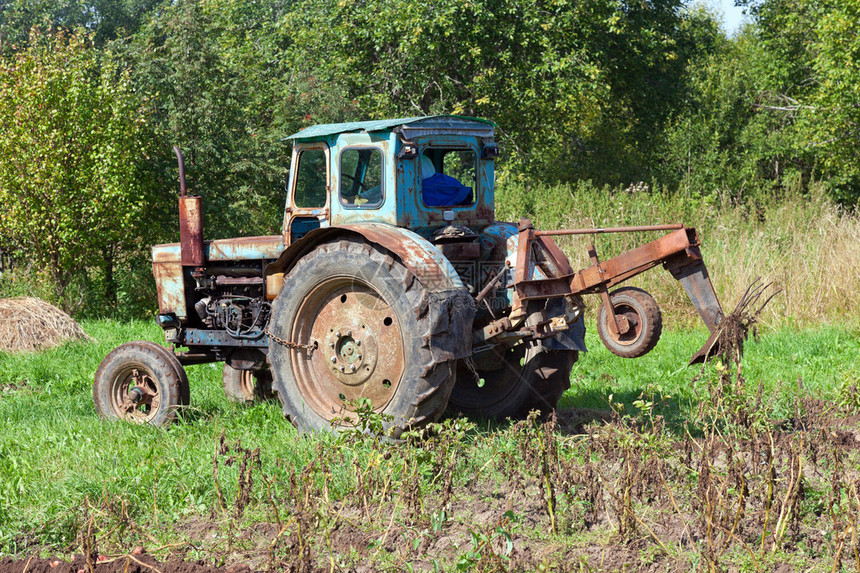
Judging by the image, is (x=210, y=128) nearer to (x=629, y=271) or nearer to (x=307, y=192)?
(x=307, y=192)

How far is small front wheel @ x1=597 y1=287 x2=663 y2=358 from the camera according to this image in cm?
554

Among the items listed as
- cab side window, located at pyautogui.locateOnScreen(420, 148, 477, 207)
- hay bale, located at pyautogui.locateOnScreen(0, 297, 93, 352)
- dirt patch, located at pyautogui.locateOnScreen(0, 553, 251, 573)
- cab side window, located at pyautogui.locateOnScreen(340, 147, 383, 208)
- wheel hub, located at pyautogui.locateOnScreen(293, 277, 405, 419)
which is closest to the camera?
dirt patch, located at pyautogui.locateOnScreen(0, 553, 251, 573)

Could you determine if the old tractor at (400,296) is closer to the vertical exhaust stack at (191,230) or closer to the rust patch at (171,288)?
the vertical exhaust stack at (191,230)

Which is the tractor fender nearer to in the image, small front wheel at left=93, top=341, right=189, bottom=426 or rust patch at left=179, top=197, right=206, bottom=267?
rust patch at left=179, top=197, right=206, bottom=267

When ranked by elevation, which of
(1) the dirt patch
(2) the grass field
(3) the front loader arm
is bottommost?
(1) the dirt patch

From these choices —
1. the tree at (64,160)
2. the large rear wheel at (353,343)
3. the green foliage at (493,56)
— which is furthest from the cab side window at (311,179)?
the green foliage at (493,56)

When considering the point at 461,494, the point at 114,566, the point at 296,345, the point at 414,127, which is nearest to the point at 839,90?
the point at 414,127

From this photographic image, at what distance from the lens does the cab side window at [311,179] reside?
646 cm

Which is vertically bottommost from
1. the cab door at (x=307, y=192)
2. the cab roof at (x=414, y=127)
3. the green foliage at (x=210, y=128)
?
the cab door at (x=307, y=192)

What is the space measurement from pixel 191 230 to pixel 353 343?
2111mm

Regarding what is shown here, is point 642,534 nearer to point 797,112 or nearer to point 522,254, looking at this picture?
point 522,254

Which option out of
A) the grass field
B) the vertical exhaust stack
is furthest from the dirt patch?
the vertical exhaust stack

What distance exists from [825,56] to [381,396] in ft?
56.6

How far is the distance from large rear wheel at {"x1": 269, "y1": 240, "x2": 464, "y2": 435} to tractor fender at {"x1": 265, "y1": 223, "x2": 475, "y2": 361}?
0.05 m
